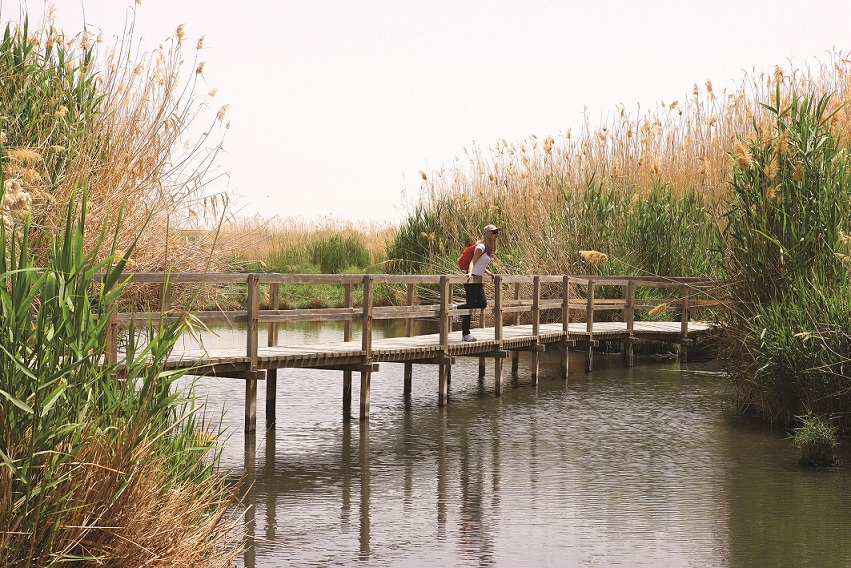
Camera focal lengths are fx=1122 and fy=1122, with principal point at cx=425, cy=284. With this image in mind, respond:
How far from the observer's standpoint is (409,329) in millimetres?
16484

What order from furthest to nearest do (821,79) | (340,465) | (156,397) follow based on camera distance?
(821,79) < (340,465) < (156,397)

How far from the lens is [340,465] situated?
33.0ft

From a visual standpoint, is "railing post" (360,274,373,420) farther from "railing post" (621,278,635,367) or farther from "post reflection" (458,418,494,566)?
"railing post" (621,278,635,367)

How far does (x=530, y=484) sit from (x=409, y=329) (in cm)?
722

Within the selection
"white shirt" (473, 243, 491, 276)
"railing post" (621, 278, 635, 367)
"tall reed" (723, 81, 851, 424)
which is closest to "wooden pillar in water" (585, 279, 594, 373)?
"railing post" (621, 278, 635, 367)

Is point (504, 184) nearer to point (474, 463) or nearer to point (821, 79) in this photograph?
point (821, 79)

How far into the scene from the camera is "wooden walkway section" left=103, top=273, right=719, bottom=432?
11320 mm

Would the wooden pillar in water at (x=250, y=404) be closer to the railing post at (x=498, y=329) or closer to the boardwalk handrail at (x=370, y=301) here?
the boardwalk handrail at (x=370, y=301)

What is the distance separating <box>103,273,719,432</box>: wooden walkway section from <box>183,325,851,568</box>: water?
0.62 m

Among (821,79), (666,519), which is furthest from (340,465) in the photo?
(821,79)

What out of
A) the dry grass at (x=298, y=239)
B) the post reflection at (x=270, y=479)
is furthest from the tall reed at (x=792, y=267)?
the dry grass at (x=298, y=239)

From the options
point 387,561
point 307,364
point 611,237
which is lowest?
point 387,561

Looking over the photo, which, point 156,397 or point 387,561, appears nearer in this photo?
point 156,397

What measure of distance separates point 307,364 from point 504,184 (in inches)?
496
